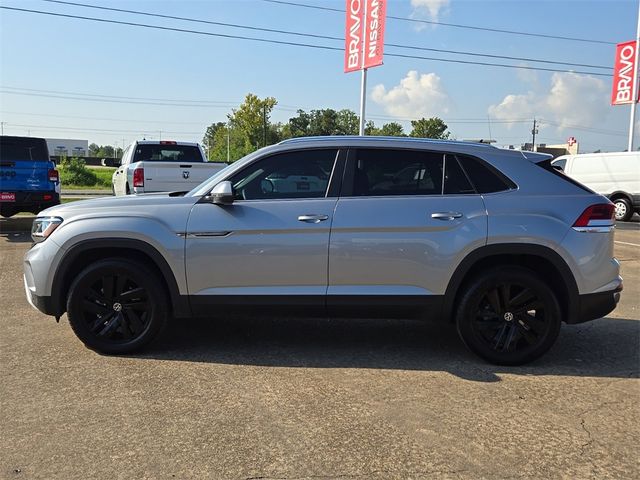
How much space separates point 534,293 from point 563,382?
0.70m

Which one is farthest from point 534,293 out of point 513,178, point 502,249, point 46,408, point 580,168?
point 580,168

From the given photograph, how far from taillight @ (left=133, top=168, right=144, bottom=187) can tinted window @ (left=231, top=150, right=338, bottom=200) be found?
5838 millimetres

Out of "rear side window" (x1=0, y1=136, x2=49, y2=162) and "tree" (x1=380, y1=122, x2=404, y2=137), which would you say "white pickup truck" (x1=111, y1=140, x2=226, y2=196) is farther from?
"tree" (x1=380, y1=122, x2=404, y2=137)

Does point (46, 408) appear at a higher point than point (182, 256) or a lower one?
lower

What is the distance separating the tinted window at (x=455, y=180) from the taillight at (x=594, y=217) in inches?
33.9

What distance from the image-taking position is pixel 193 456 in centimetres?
293

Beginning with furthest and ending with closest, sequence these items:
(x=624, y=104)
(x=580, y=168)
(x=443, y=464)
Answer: (x=624, y=104), (x=580, y=168), (x=443, y=464)

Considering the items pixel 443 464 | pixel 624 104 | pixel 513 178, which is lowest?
pixel 443 464

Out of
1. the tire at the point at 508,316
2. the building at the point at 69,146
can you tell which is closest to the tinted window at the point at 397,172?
the tire at the point at 508,316

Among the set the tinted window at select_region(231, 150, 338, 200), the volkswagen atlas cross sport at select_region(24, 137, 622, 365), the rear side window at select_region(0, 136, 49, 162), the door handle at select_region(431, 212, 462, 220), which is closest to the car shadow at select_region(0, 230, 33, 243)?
the rear side window at select_region(0, 136, 49, 162)

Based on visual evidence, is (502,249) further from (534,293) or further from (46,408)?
(46,408)

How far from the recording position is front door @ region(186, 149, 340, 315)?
13.9 ft

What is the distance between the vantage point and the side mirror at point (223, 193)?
4.19 metres

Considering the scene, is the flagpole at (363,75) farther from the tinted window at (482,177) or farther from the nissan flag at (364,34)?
the tinted window at (482,177)
